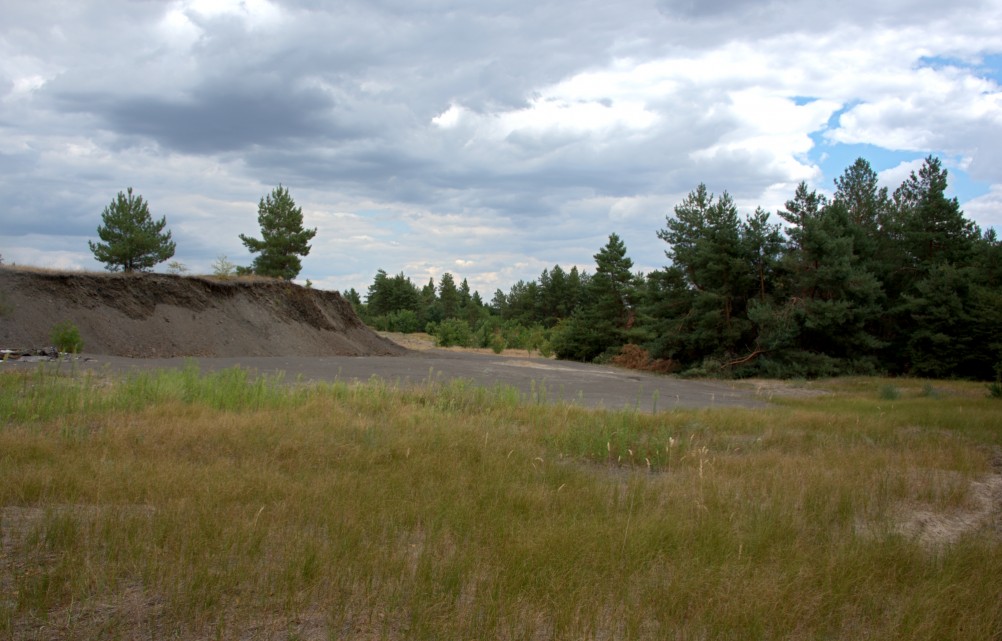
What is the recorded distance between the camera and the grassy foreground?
4.31m

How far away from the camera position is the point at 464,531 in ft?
19.4

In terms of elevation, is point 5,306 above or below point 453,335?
above

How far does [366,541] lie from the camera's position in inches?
214

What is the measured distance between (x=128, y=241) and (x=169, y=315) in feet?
42.5

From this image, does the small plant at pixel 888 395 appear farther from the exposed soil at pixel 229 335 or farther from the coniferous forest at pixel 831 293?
the coniferous forest at pixel 831 293

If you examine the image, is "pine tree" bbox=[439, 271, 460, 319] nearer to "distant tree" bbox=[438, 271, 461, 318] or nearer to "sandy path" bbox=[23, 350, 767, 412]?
"distant tree" bbox=[438, 271, 461, 318]

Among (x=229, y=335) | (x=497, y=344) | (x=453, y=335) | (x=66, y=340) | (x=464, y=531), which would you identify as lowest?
(x=464, y=531)

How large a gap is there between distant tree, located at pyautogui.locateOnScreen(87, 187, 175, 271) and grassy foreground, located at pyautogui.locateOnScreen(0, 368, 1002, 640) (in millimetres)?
35050

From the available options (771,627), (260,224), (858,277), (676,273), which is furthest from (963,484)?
(260,224)

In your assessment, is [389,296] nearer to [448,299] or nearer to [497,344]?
[448,299]

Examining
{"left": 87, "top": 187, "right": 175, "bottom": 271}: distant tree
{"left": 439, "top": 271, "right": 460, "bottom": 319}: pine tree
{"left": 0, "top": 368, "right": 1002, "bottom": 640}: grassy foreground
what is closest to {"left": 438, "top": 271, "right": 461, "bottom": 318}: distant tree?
{"left": 439, "top": 271, "right": 460, "bottom": 319}: pine tree

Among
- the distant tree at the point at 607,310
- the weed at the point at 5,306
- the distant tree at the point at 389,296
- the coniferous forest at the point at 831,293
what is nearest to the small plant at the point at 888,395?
the coniferous forest at the point at 831,293

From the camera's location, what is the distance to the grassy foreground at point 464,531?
14.1ft

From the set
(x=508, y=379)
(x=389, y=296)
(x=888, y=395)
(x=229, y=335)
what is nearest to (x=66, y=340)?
(x=229, y=335)
